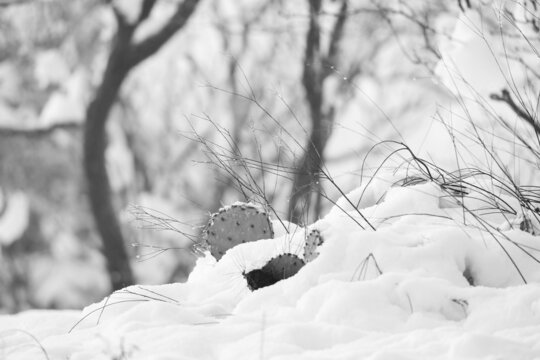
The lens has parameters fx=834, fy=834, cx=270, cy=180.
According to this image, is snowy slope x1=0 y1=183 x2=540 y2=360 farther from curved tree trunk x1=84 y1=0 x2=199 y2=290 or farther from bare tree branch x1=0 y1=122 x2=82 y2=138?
bare tree branch x1=0 y1=122 x2=82 y2=138

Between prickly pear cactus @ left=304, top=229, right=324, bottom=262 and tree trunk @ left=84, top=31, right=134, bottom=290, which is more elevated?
prickly pear cactus @ left=304, top=229, right=324, bottom=262

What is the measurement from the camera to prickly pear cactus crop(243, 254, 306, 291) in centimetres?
311

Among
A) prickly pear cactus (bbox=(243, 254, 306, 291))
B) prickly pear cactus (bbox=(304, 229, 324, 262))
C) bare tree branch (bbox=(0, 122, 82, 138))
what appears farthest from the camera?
bare tree branch (bbox=(0, 122, 82, 138))

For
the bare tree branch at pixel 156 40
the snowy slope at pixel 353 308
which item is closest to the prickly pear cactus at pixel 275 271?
the snowy slope at pixel 353 308

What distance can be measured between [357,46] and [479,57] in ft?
26.8

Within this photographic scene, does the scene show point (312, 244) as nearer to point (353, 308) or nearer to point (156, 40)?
point (353, 308)

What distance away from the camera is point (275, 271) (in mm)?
3137

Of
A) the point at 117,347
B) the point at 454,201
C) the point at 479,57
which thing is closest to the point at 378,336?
the point at 117,347

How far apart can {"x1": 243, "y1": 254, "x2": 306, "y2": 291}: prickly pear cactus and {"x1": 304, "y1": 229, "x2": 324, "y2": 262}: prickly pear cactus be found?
63mm

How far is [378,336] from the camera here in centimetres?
239

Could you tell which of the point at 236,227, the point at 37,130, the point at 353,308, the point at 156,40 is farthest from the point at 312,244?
the point at 37,130

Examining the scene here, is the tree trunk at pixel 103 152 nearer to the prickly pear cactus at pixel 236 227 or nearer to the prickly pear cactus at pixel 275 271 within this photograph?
the prickly pear cactus at pixel 236 227

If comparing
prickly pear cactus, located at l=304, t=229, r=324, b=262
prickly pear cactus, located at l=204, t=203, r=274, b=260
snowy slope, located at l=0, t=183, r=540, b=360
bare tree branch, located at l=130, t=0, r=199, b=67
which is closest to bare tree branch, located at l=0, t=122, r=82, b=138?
bare tree branch, located at l=130, t=0, r=199, b=67

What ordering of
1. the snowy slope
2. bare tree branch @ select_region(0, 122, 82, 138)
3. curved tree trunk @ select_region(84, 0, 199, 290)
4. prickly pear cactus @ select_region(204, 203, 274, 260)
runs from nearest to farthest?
the snowy slope, prickly pear cactus @ select_region(204, 203, 274, 260), curved tree trunk @ select_region(84, 0, 199, 290), bare tree branch @ select_region(0, 122, 82, 138)
